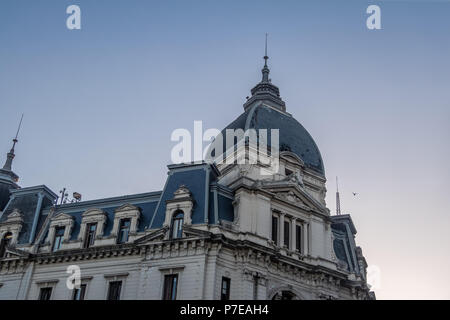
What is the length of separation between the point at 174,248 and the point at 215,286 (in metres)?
4.30

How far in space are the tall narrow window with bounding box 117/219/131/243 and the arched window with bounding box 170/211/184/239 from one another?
442 centimetres

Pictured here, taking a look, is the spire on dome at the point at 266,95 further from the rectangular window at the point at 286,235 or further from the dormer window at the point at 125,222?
the dormer window at the point at 125,222

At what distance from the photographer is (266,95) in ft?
208

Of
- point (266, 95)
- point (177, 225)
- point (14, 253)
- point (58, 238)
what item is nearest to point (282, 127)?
point (266, 95)

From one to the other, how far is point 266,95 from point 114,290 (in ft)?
93.5

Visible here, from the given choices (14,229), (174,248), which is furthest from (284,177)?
(14,229)

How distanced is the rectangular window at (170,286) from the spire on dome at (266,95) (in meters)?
25.2

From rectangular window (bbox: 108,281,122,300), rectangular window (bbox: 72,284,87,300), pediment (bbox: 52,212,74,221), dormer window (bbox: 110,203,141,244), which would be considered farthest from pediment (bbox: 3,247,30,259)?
rectangular window (bbox: 108,281,122,300)

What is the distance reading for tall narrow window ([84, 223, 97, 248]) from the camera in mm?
48031

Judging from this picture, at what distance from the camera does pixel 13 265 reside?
48.4 metres

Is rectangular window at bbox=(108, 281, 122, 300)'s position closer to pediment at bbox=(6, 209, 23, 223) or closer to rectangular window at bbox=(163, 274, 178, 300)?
rectangular window at bbox=(163, 274, 178, 300)
